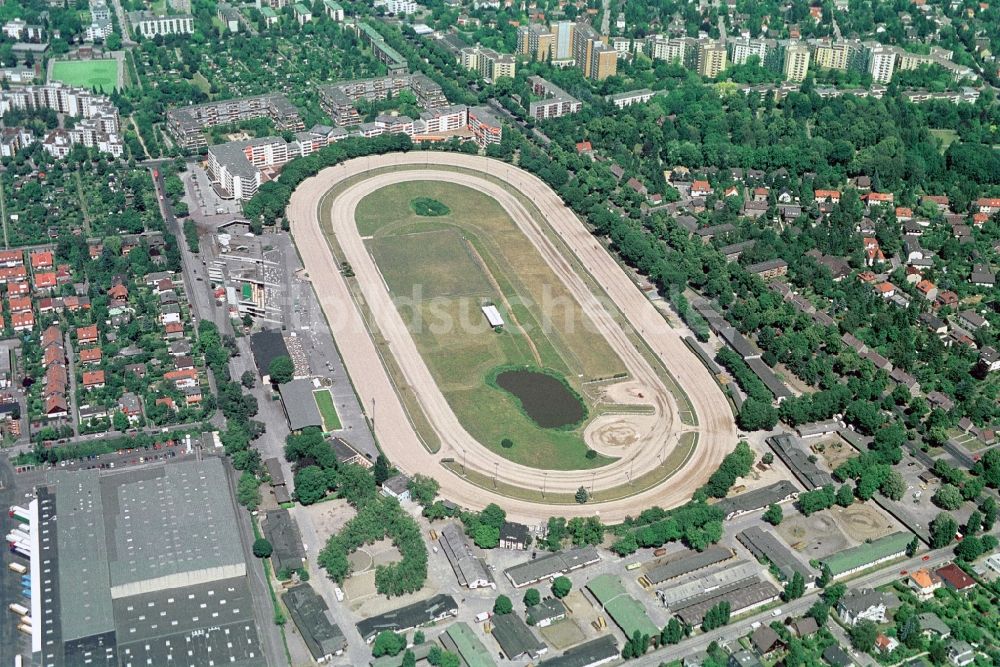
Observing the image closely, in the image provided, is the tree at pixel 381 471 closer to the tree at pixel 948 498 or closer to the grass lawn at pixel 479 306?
the grass lawn at pixel 479 306

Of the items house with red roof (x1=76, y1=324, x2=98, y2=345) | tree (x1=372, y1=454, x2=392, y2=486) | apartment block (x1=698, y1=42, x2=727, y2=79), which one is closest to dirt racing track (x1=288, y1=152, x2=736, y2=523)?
tree (x1=372, y1=454, x2=392, y2=486)

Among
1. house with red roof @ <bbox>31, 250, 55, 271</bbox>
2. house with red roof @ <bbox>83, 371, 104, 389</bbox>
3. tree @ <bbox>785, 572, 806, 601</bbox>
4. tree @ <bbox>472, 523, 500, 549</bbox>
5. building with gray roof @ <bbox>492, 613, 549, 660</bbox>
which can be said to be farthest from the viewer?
house with red roof @ <bbox>31, 250, 55, 271</bbox>

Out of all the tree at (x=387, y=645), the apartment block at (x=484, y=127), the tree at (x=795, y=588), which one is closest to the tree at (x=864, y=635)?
the tree at (x=795, y=588)

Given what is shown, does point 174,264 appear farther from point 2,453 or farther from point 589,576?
point 589,576

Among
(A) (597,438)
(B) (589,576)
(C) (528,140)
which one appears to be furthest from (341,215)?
(B) (589,576)

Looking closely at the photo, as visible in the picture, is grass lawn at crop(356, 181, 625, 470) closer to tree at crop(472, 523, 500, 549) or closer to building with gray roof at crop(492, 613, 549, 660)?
tree at crop(472, 523, 500, 549)

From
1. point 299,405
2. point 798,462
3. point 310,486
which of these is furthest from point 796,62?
point 310,486
